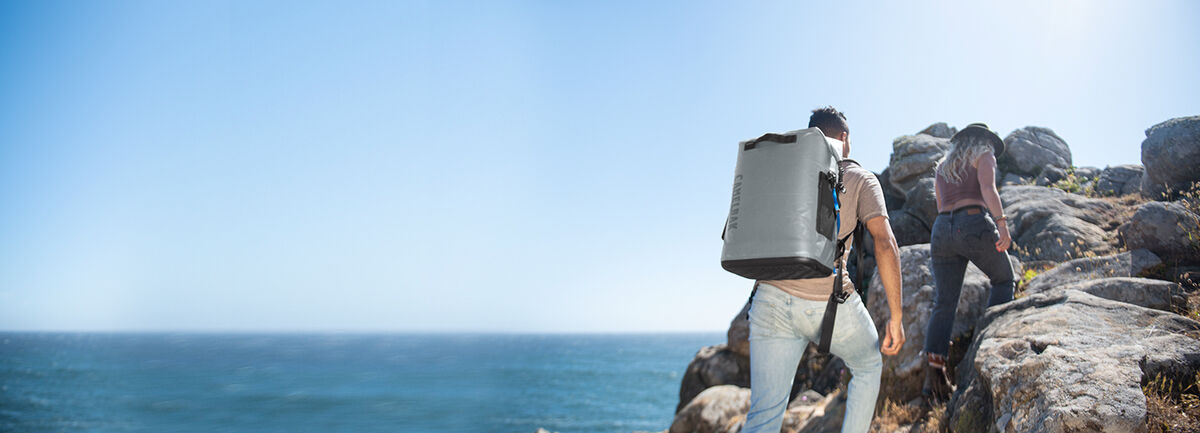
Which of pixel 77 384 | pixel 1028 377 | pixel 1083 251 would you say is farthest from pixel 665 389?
pixel 77 384

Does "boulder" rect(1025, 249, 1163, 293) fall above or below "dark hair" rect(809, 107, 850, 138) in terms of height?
below

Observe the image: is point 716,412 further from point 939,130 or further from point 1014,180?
point 939,130

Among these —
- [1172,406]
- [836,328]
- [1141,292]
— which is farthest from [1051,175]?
[836,328]

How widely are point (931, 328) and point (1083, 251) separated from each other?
686 centimetres

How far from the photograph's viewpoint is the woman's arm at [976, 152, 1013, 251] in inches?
216

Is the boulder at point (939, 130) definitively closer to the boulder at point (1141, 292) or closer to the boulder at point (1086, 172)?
the boulder at point (1086, 172)

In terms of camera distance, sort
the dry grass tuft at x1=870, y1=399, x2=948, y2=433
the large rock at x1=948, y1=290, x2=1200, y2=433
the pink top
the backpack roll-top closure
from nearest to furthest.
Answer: the backpack roll-top closure
the large rock at x1=948, y1=290, x2=1200, y2=433
the dry grass tuft at x1=870, y1=399, x2=948, y2=433
the pink top

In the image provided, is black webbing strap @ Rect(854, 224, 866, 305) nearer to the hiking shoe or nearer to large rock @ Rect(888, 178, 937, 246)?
the hiking shoe

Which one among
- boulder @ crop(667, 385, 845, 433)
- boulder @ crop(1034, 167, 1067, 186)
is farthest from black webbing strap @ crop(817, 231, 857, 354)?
boulder @ crop(1034, 167, 1067, 186)

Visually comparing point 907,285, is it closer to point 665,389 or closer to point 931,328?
point 931,328

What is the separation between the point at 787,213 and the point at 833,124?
3.33 ft

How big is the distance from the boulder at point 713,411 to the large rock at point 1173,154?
9.22 m

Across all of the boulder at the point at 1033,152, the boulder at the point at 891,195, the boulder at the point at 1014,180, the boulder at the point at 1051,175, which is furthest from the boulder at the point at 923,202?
the boulder at the point at 1051,175

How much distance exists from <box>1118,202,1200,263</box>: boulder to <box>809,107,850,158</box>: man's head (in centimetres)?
738
